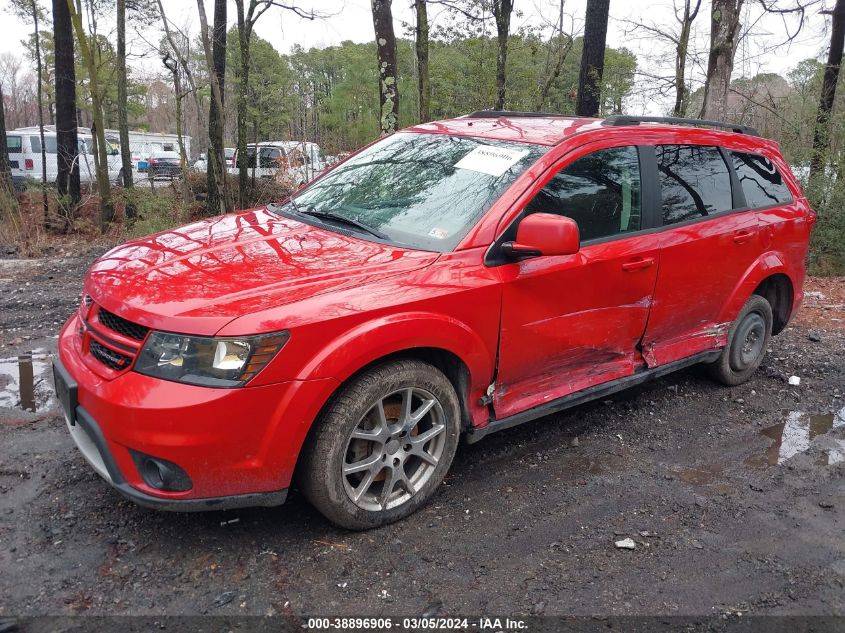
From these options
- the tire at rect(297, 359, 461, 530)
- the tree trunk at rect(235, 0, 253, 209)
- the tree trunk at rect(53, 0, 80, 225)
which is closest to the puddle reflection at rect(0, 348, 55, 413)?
the tire at rect(297, 359, 461, 530)

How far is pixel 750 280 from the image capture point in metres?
4.68

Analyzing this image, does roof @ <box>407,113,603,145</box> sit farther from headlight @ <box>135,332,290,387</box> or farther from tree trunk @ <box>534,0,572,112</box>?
tree trunk @ <box>534,0,572,112</box>

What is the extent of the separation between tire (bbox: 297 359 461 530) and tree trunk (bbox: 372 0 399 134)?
7499 millimetres

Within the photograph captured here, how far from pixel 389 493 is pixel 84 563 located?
1.32m

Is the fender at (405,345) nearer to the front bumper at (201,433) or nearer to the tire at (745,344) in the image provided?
the front bumper at (201,433)

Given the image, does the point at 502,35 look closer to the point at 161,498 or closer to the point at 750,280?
the point at 750,280

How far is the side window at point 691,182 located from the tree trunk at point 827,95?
7.81 meters

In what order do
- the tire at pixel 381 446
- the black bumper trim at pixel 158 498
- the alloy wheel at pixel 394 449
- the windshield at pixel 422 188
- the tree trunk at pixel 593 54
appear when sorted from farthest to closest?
1. the tree trunk at pixel 593 54
2. the windshield at pixel 422 188
3. the alloy wheel at pixel 394 449
4. the tire at pixel 381 446
5. the black bumper trim at pixel 158 498

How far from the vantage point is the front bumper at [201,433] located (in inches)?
99.6

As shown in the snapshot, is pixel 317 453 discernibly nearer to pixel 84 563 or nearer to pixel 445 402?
pixel 445 402

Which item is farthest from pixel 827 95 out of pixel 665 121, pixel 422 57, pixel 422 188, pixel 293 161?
pixel 422 188

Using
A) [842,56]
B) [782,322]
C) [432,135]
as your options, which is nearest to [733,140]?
[782,322]

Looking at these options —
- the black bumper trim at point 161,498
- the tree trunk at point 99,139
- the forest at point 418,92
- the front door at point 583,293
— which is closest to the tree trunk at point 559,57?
the forest at point 418,92

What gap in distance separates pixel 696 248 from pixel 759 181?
3.67 ft
